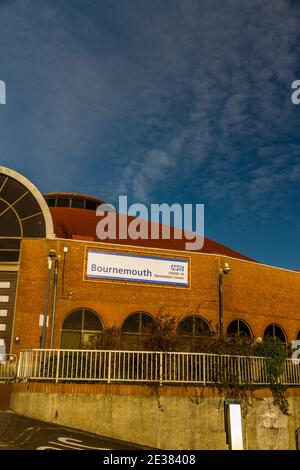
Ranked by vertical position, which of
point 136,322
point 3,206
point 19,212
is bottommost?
point 136,322

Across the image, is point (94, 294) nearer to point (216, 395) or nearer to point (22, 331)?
point (22, 331)

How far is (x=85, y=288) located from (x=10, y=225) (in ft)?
12.5

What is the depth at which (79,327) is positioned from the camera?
19.4 meters

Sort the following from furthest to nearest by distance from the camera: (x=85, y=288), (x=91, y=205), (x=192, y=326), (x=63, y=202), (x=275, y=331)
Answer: (x=91, y=205)
(x=63, y=202)
(x=275, y=331)
(x=192, y=326)
(x=85, y=288)

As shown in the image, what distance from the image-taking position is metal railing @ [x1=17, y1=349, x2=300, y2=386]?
12.4 metres

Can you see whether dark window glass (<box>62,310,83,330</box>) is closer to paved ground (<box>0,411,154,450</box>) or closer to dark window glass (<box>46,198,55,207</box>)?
paved ground (<box>0,411,154,450</box>)

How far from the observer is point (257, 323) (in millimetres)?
22922

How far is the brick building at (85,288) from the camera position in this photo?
1873 centimetres

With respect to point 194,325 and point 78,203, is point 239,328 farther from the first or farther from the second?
point 78,203

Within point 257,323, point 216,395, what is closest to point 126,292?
point 257,323

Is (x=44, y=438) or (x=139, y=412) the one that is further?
(x=139, y=412)

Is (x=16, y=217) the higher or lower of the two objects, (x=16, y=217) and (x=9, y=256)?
the higher

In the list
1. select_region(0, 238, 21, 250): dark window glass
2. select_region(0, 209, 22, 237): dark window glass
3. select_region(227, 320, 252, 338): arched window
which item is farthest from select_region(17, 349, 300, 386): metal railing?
select_region(227, 320, 252, 338): arched window

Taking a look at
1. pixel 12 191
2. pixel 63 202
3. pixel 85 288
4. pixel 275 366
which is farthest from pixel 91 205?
pixel 275 366
